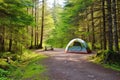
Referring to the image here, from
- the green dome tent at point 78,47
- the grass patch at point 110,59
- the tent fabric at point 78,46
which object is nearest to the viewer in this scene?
the grass patch at point 110,59

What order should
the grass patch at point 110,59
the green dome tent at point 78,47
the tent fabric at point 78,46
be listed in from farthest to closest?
the tent fabric at point 78,46, the green dome tent at point 78,47, the grass patch at point 110,59

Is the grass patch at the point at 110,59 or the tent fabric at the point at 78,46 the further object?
the tent fabric at the point at 78,46

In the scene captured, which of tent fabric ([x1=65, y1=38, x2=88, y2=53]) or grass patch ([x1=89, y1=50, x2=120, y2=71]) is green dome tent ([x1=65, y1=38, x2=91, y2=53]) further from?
grass patch ([x1=89, y1=50, x2=120, y2=71])

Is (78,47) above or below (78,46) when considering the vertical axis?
below

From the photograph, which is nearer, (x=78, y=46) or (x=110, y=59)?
(x=110, y=59)

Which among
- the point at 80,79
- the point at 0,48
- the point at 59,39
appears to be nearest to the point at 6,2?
the point at 0,48

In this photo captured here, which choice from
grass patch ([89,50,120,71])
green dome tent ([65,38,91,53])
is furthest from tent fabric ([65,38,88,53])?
grass patch ([89,50,120,71])

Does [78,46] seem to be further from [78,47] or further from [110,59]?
[110,59]

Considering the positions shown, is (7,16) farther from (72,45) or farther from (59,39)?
(59,39)

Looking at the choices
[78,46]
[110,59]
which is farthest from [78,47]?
[110,59]

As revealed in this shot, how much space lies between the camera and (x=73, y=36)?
44.7 m

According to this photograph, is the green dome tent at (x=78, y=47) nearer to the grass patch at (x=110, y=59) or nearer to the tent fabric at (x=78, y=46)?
the tent fabric at (x=78, y=46)

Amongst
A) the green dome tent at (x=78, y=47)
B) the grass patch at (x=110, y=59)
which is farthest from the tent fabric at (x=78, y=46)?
the grass patch at (x=110, y=59)

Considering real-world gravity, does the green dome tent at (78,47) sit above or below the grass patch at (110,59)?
above
